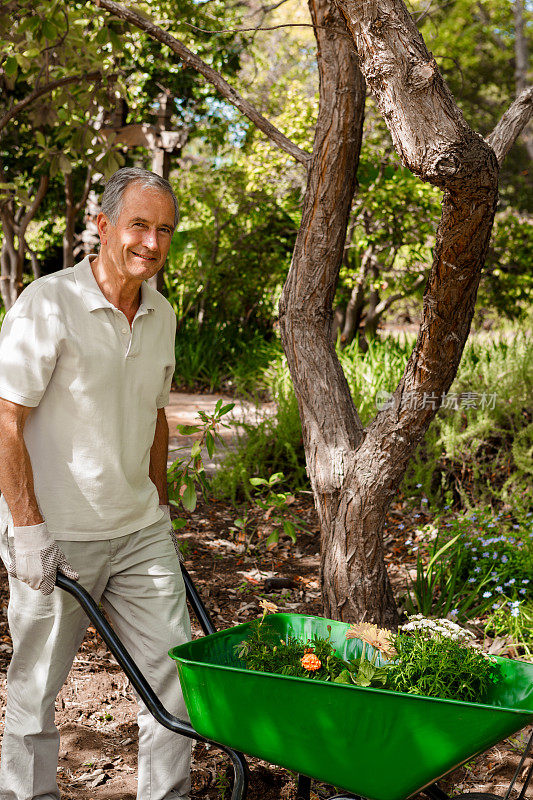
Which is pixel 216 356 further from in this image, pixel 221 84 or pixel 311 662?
pixel 311 662

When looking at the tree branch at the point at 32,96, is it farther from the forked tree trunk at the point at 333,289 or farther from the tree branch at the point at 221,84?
the forked tree trunk at the point at 333,289

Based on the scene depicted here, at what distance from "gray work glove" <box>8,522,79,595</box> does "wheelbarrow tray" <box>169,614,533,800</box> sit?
1.30 feet

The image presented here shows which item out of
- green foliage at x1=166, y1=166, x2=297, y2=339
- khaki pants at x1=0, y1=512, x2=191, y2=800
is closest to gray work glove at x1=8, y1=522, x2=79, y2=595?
khaki pants at x1=0, y1=512, x2=191, y2=800

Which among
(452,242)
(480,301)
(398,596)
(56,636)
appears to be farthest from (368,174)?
(56,636)

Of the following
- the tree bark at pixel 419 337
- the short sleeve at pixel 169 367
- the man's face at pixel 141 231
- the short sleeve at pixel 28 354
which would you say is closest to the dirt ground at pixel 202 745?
the tree bark at pixel 419 337

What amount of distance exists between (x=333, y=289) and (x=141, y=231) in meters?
1.06

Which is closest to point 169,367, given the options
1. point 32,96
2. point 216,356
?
point 32,96

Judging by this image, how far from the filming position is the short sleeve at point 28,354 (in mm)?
2090

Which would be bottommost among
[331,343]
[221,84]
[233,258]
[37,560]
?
[37,560]

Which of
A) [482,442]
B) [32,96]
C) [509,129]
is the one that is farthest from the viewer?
[482,442]

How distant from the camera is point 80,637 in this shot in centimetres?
236

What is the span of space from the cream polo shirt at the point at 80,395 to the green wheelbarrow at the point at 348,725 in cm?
37

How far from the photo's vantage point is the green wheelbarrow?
1.58 m

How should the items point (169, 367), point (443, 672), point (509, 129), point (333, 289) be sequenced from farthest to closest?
point (333, 289)
point (509, 129)
point (169, 367)
point (443, 672)
